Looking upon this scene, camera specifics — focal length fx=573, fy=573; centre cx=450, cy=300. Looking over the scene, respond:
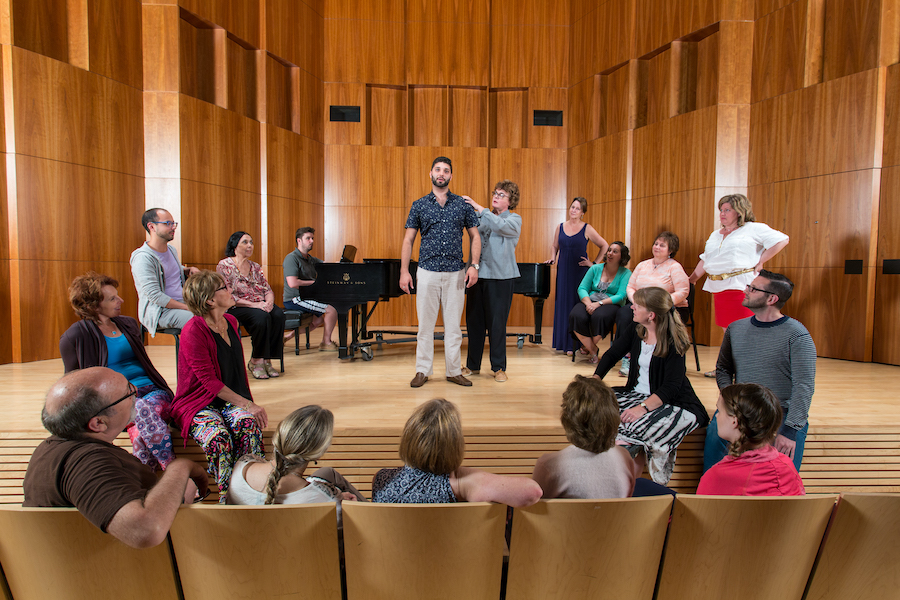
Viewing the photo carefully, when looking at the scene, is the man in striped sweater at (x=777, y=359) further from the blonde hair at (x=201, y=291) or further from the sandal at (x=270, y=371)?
the sandal at (x=270, y=371)

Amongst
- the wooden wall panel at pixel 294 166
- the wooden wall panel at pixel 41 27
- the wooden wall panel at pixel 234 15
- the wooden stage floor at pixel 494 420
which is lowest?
the wooden stage floor at pixel 494 420

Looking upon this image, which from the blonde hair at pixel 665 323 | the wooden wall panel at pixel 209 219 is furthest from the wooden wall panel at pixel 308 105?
the blonde hair at pixel 665 323

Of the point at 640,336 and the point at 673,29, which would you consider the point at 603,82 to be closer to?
the point at 673,29

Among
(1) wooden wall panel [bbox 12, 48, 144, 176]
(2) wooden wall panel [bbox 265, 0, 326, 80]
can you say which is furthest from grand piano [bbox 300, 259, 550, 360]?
(2) wooden wall panel [bbox 265, 0, 326, 80]

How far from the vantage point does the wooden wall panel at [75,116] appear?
4539mm

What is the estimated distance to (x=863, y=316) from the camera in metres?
4.89

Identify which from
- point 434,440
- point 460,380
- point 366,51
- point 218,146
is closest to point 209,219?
point 218,146

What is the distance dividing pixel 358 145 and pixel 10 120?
3.97m

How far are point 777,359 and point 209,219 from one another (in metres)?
5.32

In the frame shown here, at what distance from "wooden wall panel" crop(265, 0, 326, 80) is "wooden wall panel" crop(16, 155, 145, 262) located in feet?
7.96

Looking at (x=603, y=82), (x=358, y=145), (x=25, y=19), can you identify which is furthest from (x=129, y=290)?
(x=603, y=82)

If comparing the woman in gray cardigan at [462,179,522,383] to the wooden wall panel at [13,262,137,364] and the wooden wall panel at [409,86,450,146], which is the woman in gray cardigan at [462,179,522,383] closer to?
the wooden wall panel at [13,262,137,364]

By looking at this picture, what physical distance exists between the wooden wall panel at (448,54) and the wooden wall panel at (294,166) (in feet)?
5.37

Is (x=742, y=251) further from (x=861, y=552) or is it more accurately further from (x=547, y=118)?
(x=547, y=118)
